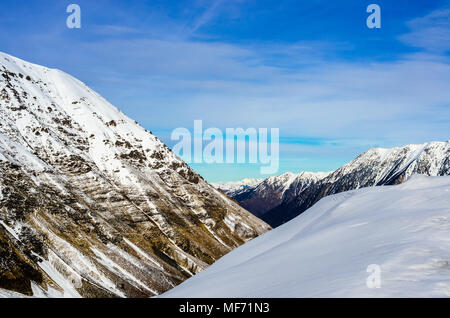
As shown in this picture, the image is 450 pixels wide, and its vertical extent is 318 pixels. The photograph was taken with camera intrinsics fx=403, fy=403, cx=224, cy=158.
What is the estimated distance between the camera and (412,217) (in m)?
14.0

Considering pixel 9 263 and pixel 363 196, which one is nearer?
pixel 363 196

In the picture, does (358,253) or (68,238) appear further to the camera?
(68,238)

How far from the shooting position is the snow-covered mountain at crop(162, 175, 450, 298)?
909 cm

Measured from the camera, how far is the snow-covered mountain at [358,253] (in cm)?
909

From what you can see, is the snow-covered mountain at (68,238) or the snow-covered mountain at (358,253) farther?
the snow-covered mountain at (68,238)

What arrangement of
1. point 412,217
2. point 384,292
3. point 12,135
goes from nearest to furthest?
point 384,292 → point 412,217 → point 12,135

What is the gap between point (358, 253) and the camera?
12.0 m

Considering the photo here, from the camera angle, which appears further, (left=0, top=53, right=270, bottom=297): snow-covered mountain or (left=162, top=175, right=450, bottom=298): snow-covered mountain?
(left=0, top=53, right=270, bottom=297): snow-covered mountain

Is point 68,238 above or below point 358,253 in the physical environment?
below

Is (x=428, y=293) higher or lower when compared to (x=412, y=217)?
lower
